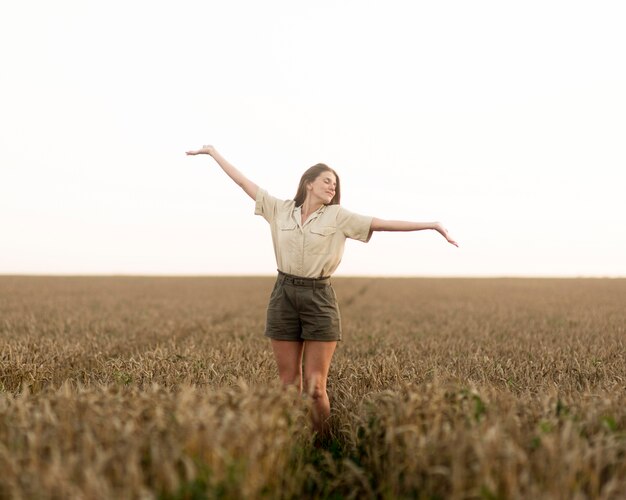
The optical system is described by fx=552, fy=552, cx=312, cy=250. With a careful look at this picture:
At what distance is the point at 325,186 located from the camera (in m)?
5.16

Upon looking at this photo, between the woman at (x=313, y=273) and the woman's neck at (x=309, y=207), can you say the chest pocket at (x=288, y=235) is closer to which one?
the woman at (x=313, y=273)

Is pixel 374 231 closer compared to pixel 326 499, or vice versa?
pixel 326 499

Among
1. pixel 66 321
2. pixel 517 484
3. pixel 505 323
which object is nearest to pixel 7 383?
pixel 517 484

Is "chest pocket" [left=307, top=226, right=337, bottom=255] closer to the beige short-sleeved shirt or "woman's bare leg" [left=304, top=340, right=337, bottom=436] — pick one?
the beige short-sleeved shirt

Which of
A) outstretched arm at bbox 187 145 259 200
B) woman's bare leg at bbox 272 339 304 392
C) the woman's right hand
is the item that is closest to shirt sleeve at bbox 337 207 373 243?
outstretched arm at bbox 187 145 259 200

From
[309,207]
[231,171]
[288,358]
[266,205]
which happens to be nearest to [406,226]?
[309,207]

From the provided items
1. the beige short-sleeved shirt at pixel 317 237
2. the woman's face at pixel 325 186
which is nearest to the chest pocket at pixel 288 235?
the beige short-sleeved shirt at pixel 317 237

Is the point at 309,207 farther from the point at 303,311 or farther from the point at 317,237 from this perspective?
the point at 303,311

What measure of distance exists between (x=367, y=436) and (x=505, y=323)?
40.9 ft

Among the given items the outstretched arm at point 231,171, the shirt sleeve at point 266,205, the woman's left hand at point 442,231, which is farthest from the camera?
the outstretched arm at point 231,171

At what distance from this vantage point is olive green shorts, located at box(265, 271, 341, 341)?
5.14 metres

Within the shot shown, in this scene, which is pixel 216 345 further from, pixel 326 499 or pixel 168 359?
pixel 326 499

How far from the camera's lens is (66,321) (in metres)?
15.0

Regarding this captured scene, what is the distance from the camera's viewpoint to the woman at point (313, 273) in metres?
5.15
